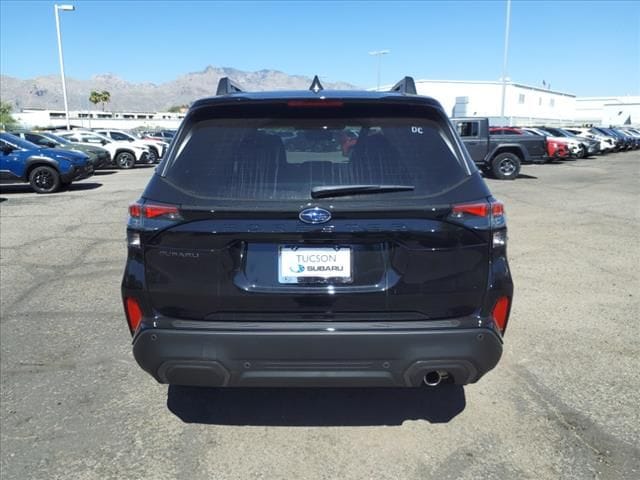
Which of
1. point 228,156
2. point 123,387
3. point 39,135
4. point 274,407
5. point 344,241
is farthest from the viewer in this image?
point 39,135

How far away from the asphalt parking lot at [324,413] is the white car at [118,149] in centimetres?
1879

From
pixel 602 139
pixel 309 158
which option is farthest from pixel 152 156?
pixel 602 139

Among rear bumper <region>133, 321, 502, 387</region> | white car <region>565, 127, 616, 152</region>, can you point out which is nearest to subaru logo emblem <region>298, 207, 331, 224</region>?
rear bumper <region>133, 321, 502, 387</region>

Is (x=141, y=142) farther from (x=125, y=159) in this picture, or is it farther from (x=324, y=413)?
(x=324, y=413)

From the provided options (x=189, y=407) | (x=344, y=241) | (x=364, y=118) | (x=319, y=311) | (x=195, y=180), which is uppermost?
(x=364, y=118)

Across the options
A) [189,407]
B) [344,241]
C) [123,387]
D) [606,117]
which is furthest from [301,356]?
[606,117]

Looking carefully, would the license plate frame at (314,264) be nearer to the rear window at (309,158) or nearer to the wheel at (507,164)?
the rear window at (309,158)

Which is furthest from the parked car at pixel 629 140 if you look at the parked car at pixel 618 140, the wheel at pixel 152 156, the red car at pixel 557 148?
the wheel at pixel 152 156

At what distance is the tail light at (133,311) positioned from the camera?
8.41 feet

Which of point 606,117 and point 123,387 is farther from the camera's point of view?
point 606,117

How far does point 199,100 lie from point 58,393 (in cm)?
214

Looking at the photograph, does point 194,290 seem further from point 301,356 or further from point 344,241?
point 344,241

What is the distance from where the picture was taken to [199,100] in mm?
2742

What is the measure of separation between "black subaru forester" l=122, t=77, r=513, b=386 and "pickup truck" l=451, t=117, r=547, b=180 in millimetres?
15205
